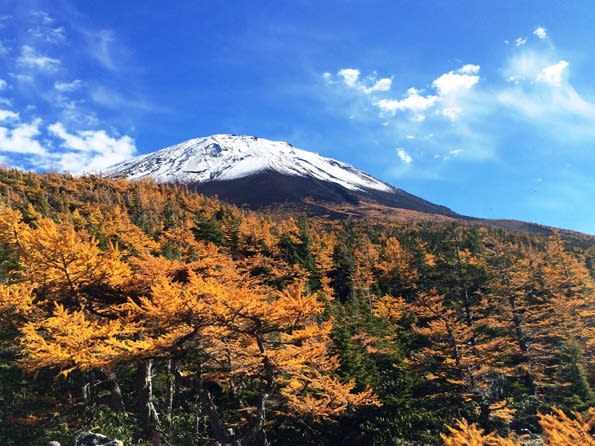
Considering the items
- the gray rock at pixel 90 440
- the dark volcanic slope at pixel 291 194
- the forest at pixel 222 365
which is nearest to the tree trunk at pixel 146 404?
the forest at pixel 222 365

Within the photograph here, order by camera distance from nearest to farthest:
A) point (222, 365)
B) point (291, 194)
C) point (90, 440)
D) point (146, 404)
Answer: point (90, 440)
point (146, 404)
point (222, 365)
point (291, 194)

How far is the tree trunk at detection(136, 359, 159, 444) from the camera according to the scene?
1373 cm

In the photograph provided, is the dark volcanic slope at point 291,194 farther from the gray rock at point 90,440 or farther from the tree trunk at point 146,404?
the gray rock at point 90,440

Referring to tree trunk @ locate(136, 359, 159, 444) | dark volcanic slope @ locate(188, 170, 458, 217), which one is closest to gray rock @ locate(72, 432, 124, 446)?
tree trunk @ locate(136, 359, 159, 444)

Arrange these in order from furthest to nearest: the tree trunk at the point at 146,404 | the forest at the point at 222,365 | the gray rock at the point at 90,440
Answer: the tree trunk at the point at 146,404, the forest at the point at 222,365, the gray rock at the point at 90,440

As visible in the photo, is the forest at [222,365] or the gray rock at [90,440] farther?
the forest at [222,365]

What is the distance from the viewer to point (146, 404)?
14438mm

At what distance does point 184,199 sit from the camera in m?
95.5

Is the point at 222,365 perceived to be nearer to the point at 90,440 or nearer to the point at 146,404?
the point at 146,404

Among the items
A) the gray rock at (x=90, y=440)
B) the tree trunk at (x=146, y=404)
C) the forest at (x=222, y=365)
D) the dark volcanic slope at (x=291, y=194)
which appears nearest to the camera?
the gray rock at (x=90, y=440)

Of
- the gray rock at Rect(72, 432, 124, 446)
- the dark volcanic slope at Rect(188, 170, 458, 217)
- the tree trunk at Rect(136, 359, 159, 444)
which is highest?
the dark volcanic slope at Rect(188, 170, 458, 217)

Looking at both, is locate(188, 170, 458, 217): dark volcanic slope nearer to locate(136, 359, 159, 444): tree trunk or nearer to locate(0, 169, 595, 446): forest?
locate(0, 169, 595, 446): forest

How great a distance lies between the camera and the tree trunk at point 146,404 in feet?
45.1

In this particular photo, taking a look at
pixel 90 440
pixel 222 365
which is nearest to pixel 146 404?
pixel 222 365
